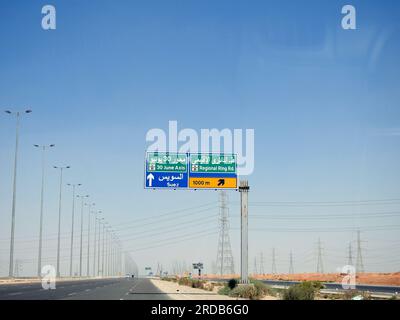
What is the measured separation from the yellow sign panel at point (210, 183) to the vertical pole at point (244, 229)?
1.25m

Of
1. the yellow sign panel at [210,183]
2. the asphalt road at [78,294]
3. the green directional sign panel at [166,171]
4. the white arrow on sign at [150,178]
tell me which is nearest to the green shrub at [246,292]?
the asphalt road at [78,294]

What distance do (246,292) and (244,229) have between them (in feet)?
16.9

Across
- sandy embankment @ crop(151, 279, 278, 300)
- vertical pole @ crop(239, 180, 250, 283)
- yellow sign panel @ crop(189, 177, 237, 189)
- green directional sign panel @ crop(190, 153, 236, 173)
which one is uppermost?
green directional sign panel @ crop(190, 153, 236, 173)

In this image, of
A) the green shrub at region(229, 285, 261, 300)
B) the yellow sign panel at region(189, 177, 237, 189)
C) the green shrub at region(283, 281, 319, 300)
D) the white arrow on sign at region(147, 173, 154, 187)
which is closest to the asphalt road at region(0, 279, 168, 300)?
the green shrub at region(229, 285, 261, 300)

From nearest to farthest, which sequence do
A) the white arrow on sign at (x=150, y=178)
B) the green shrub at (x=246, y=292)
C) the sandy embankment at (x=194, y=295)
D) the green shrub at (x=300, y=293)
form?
the green shrub at (x=300, y=293) → the sandy embankment at (x=194, y=295) → the green shrub at (x=246, y=292) → the white arrow on sign at (x=150, y=178)

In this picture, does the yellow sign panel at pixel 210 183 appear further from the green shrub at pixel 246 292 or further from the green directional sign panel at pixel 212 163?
the green shrub at pixel 246 292

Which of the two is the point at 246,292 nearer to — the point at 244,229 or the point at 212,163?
the point at 244,229

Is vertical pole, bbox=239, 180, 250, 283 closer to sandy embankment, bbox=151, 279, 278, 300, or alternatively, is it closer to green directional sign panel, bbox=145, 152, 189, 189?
sandy embankment, bbox=151, 279, 278, 300

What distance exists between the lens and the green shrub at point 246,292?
135 ft

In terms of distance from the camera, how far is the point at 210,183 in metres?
44.6

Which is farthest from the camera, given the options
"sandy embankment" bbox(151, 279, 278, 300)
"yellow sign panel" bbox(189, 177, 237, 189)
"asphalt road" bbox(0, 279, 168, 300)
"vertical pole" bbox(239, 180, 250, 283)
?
"vertical pole" bbox(239, 180, 250, 283)

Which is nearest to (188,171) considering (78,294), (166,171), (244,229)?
(166,171)

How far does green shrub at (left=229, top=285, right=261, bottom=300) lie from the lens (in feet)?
135

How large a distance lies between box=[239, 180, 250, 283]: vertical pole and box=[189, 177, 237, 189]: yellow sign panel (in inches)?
49.2
